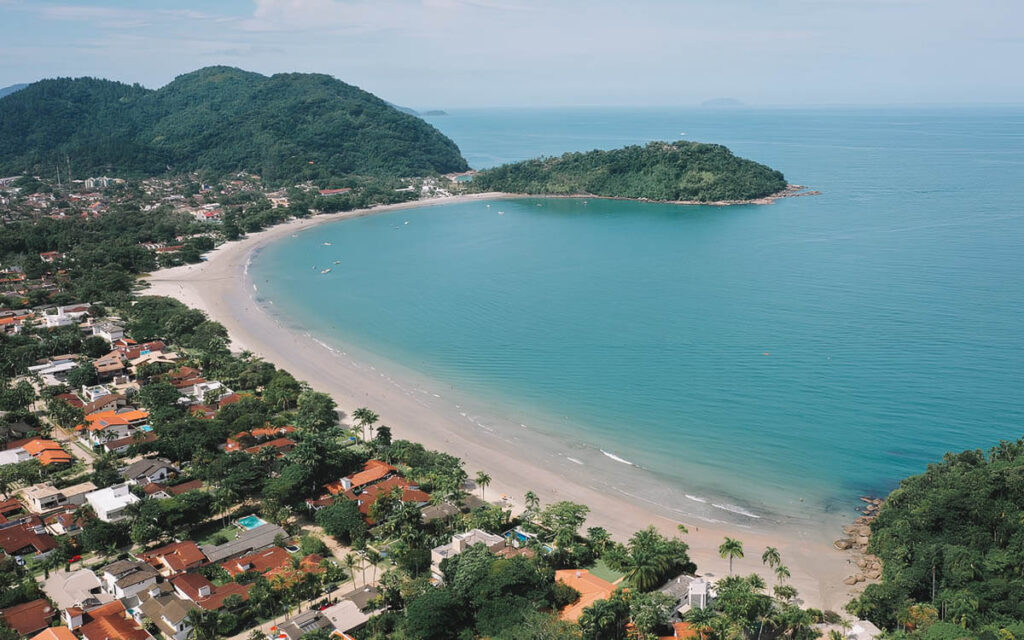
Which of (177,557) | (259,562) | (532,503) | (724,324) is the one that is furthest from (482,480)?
(724,324)

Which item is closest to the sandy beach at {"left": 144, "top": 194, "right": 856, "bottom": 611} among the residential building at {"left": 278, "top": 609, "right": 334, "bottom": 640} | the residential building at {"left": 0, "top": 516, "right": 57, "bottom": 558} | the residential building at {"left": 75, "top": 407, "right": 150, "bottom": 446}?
the residential building at {"left": 75, "top": 407, "right": 150, "bottom": 446}

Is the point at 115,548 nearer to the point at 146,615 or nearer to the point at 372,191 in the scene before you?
the point at 146,615

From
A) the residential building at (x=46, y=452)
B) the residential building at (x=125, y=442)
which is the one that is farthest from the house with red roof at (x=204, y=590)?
the residential building at (x=46, y=452)

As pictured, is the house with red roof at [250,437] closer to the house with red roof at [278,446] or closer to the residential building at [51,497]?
the house with red roof at [278,446]

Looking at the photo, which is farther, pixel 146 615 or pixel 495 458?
pixel 495 458

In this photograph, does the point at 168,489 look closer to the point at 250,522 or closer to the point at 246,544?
the point at 250,522

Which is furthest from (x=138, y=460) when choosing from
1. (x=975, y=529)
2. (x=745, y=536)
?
(x=975, y=529)
